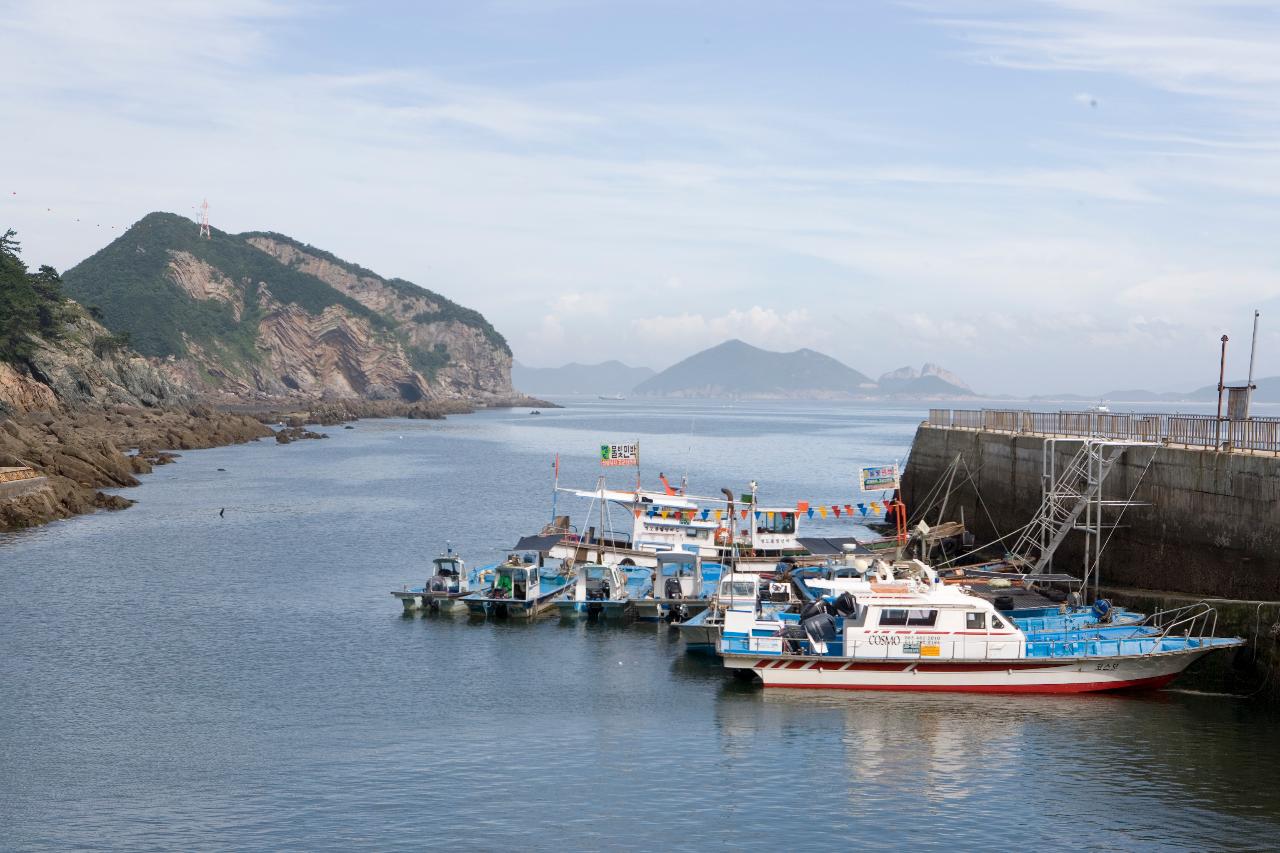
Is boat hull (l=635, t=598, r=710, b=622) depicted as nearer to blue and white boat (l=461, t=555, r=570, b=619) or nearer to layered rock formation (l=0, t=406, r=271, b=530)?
blue and white boat (l=461, t=555, r=570, b=619)

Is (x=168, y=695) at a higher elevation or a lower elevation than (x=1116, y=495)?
lower

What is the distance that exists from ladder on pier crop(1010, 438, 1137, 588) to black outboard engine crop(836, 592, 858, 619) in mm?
9377

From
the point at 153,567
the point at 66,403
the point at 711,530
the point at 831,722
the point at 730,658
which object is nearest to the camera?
the point at 831,722

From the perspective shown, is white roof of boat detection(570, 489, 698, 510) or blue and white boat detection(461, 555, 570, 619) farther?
white roof of boat detection(570, 489, 698, 510)

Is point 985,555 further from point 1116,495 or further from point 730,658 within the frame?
point 730,658

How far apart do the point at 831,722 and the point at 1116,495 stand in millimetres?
17363

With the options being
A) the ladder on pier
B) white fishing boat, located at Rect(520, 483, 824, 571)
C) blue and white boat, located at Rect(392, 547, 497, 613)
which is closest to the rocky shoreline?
blue and white boat, located at Rect(392, 547, 497, 613)

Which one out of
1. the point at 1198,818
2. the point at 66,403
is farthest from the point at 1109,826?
the point at 66,403

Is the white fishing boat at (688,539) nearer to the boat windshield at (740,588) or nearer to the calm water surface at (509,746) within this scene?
the calm water surface at (509,746)

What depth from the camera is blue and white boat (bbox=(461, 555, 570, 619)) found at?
146ft

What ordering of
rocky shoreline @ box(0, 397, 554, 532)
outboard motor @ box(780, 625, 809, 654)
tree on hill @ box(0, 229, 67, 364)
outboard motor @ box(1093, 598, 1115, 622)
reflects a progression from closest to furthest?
outboard motor @ box(780, 625, 809, 654) → outboard motor @ box(1093, 598, 1115, 622) → rocky shoreline @ box(0, 397, 554, 532) → tree on hill @ box(0, 229, 67, 364)

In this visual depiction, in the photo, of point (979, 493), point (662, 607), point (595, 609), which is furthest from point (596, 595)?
point (979, 493)

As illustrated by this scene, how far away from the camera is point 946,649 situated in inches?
1331

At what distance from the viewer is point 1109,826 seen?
24641 mm
